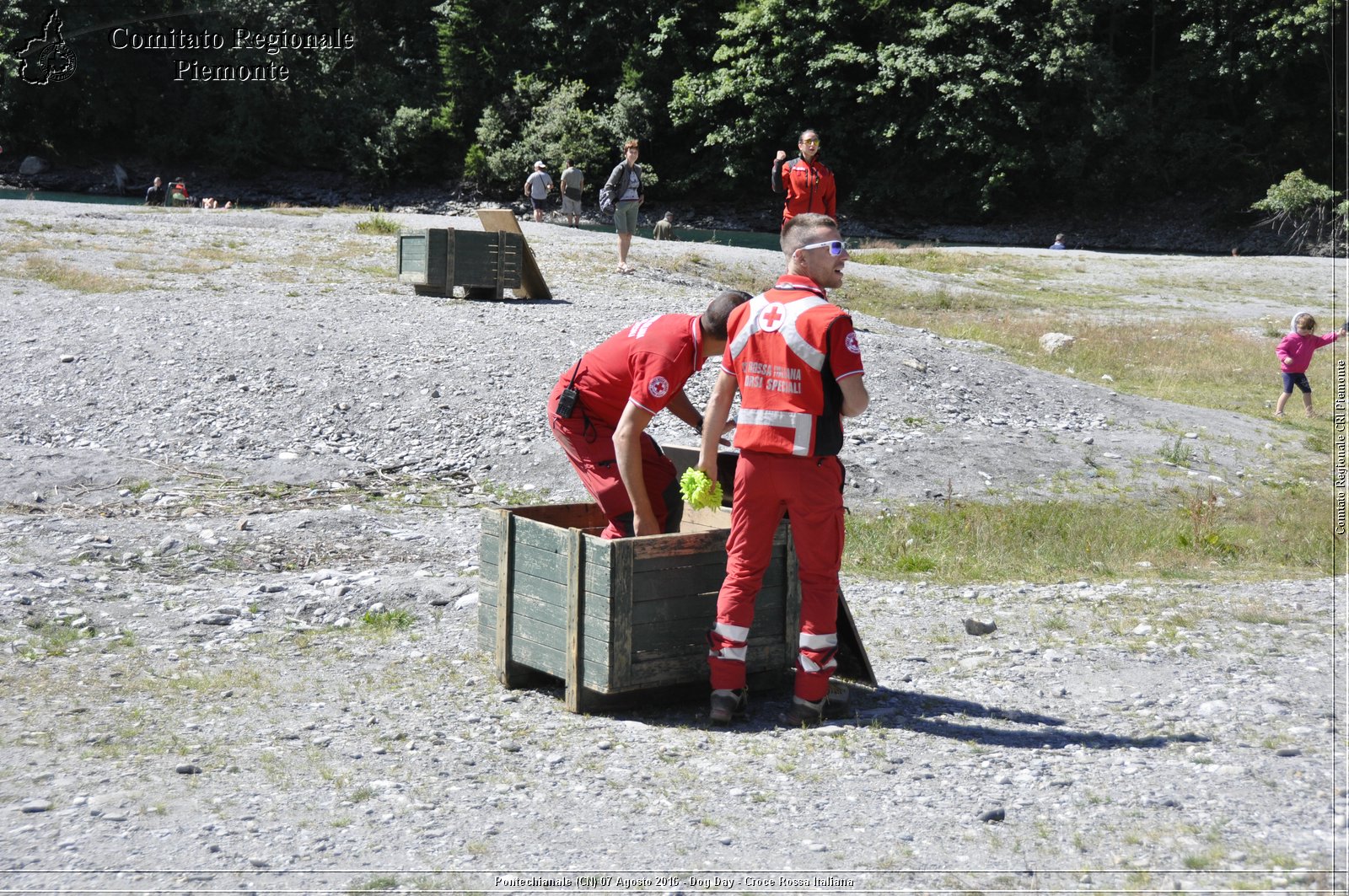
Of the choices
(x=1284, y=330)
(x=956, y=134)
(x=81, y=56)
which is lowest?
(x=1284, y=330)

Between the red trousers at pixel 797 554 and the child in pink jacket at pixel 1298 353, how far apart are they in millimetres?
12555

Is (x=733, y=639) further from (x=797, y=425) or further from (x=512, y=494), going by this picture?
(x=512, y=494)

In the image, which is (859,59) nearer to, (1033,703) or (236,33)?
(236,33)

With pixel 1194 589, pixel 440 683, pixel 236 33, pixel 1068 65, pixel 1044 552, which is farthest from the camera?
pixel 236 33

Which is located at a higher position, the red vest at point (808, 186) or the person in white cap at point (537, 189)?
the person in white cap at point (537, 189)

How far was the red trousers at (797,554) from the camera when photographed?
5.34 meters

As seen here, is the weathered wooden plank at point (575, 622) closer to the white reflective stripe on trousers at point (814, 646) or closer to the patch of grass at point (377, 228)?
the white reflective stripe on trousers at point (814, 646)

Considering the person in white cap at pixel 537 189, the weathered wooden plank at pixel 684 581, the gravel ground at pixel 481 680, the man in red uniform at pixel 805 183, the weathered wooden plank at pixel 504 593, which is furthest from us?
the person in white cap at pixel 537 189

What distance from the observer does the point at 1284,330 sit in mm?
24078

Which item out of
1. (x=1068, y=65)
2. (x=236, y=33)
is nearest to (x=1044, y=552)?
(x=1068, y=65)

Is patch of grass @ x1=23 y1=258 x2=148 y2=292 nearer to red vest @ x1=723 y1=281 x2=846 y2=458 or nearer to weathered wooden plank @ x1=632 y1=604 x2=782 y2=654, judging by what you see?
weathered wooden plank @ x1=632 y1=604 x2=782 y2=654

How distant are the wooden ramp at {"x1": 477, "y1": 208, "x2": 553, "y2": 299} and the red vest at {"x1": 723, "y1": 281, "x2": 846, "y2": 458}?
512 inches

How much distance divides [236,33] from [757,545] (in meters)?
59.3

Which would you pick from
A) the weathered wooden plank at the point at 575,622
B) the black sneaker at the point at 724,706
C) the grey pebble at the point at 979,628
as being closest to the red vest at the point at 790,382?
the weathered wooden plank at the point at 575,622
